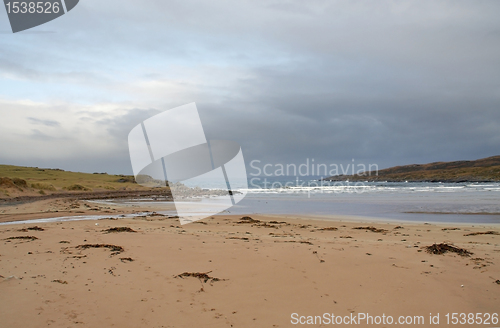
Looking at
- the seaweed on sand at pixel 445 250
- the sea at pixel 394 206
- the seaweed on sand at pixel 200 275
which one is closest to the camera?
the seaweed on sand at pixel 200 275

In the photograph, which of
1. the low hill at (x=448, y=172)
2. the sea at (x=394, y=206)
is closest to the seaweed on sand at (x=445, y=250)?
the sea at (x=394, y=206)

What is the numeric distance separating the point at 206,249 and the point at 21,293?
3.06 m

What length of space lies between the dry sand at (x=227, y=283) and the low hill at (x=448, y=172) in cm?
8032

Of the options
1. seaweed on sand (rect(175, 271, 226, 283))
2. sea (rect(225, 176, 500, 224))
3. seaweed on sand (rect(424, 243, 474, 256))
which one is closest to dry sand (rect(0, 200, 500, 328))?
seaweed on sand (rect(175, 271, 226, 283))

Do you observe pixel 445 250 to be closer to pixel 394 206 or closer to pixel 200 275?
pixel 200 275

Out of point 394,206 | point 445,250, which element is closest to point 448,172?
point 394,206

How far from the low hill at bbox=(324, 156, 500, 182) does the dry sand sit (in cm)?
8032

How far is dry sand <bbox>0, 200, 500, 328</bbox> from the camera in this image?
318cm

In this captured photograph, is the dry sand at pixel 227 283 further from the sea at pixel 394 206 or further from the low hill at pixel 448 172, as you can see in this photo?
the low hill at pixel 448 172

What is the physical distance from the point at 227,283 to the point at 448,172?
Result: 107470mm

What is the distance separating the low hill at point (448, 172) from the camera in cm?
7356

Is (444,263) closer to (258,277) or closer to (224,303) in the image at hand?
(258,277)

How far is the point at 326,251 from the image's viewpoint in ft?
19.1

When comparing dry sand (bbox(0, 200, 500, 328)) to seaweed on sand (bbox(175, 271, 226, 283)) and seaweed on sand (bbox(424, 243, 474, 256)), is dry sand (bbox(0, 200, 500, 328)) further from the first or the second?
seaweed on sand (bbox(424, 243, 474, 256))
